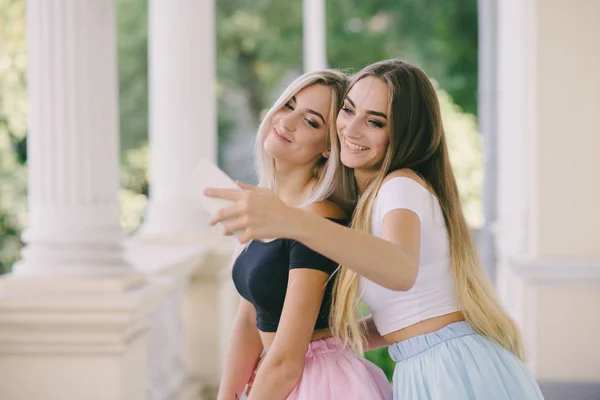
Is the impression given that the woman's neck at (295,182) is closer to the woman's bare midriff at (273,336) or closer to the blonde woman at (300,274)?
the blonde woman at (300,274)

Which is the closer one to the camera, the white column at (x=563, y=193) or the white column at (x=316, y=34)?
the white column at (x=563, y=193)

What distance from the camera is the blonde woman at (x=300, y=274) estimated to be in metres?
1.85

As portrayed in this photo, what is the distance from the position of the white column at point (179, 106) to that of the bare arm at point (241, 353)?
260 cm

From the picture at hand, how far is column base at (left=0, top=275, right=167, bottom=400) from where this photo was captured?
8.20ft

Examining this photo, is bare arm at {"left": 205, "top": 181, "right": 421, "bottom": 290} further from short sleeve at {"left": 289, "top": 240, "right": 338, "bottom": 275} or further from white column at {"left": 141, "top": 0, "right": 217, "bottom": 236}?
white column at {"left": 141, "top": 0, "right": 217, "bottom": 236}

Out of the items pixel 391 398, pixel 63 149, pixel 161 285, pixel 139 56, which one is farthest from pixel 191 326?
pixel 139 56

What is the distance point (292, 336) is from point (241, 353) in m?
0.46

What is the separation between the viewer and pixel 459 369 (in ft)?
6.07

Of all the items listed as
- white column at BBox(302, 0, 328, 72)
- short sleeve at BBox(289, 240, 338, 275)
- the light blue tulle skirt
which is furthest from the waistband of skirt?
white column at BBox(302, 0, 328, 72)

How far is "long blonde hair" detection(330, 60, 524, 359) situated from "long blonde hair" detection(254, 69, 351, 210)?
10 cm

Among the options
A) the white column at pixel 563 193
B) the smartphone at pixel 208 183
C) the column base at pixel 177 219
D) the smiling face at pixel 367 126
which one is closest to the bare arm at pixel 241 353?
the smiling face at pixel 367 126

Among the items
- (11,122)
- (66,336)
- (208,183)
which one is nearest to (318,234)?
(208,183)

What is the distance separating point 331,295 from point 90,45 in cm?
120

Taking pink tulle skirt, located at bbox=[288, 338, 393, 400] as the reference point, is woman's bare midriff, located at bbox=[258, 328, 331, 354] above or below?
above
